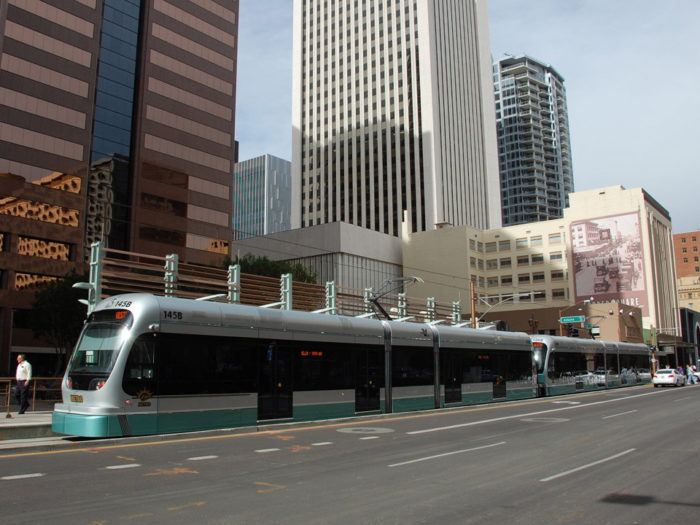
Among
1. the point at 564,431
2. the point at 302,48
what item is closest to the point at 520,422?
the point at 564,431

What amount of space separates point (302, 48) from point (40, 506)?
454ft

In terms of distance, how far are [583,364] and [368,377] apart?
21554 millimetres

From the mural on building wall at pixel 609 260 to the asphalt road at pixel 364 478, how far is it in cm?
7823

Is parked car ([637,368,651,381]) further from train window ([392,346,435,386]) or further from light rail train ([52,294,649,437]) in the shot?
train window ([392,346,435,386])

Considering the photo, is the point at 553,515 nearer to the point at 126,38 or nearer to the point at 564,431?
the point at 564,431

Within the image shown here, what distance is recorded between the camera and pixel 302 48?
135m

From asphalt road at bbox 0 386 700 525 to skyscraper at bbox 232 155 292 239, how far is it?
575 feet

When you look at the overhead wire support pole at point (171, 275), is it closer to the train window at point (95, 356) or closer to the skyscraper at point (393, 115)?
the train window at point (95, 356)

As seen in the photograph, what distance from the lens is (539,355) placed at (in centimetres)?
3102

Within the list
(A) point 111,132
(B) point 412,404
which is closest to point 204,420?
(B) point 412,404

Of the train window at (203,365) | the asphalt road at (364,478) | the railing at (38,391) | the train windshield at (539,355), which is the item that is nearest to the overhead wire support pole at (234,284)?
the railing at (38,391)

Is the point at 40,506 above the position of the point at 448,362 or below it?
below

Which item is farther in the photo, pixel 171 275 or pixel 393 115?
pixel 393 115

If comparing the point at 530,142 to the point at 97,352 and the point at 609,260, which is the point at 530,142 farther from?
the point at 97,352
